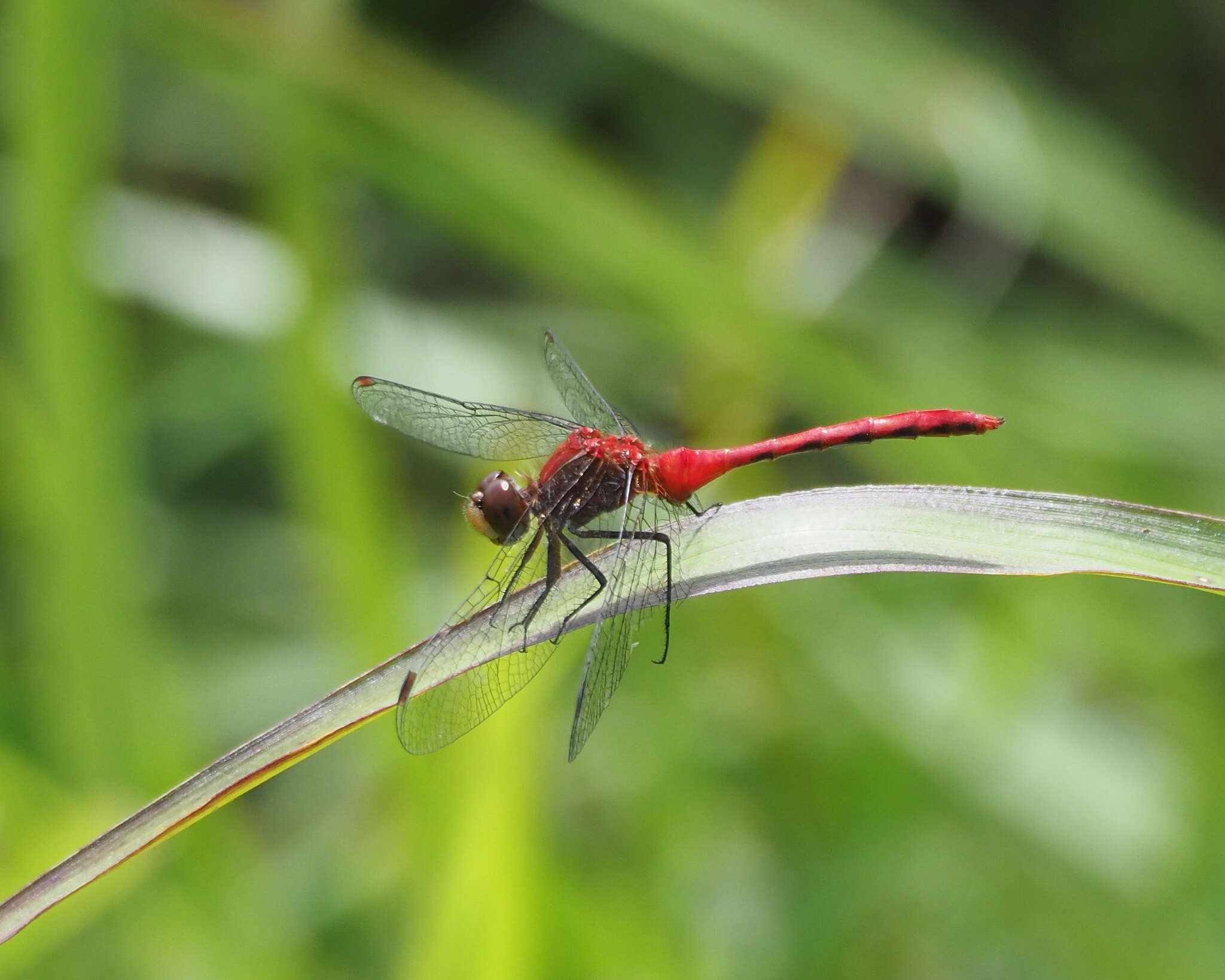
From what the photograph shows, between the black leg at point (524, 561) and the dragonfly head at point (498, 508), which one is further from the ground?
the black leg at point (524, 561)

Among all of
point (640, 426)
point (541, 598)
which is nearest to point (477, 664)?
point (541, 598)

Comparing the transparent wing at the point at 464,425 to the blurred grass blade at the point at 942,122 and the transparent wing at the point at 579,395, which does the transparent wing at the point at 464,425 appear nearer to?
the transparent wing at the point at 579,395

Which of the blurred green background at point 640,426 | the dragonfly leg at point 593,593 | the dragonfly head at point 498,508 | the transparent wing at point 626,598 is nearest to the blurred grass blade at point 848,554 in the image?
the dragonfly leg at point 593,593

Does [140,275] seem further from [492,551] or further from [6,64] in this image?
[492,551]

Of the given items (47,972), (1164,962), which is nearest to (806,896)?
(1164,962)

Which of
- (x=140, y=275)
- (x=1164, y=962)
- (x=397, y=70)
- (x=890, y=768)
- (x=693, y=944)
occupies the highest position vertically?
(x=397, y=70)

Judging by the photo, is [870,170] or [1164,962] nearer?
[1164,962]
